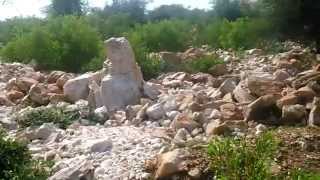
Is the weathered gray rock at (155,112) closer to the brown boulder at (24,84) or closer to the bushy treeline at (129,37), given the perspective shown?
the brown boulder at (24,84)

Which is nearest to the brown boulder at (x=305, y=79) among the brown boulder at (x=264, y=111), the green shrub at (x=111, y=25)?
the brown boulder at (x=264, y=111)

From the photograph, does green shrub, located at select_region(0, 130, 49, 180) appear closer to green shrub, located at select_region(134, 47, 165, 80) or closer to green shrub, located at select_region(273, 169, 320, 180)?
green shrub, located at select_region(273, 169, 320, 180)

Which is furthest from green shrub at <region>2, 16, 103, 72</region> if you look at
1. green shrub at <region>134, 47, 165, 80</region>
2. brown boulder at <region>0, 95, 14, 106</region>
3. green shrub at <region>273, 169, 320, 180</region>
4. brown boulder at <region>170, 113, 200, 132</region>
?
green shrub at <region>273, 169, 320, 180</region>

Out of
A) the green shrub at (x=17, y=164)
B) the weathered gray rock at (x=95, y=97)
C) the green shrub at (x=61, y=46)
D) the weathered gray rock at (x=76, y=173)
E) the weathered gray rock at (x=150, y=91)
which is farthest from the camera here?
the green shrub at (x=61, y=46)

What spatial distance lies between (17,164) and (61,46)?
9447 millimetres

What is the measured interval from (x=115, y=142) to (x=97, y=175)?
90 cm

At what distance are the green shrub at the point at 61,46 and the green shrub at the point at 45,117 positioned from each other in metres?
5.69

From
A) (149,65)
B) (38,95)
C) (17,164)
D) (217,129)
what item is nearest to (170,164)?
(217,129)

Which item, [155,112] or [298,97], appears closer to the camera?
[298,97]

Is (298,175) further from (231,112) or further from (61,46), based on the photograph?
(61,46)

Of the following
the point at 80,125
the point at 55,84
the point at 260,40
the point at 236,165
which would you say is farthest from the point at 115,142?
the point at 260,40

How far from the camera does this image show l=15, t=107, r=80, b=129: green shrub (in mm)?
7923

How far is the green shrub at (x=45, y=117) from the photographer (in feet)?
26.0

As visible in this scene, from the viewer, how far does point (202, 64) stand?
12.4 m
